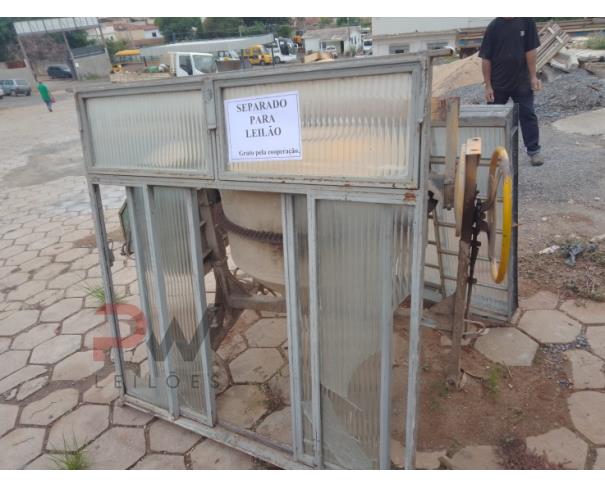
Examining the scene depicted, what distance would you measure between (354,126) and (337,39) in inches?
1240

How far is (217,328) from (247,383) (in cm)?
52

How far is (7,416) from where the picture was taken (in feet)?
8.89

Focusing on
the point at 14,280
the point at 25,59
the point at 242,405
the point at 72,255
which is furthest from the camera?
the point at 25,59

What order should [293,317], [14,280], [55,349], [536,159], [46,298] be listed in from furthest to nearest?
[536,159], [14,280], [46,298], [55,349], [293,317]

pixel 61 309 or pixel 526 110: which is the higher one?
pixel 526 110

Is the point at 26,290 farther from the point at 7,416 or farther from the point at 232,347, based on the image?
the point at 232,347

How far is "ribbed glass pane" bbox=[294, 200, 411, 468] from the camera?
1705 millimetres

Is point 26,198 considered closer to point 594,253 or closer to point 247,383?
point 247,383

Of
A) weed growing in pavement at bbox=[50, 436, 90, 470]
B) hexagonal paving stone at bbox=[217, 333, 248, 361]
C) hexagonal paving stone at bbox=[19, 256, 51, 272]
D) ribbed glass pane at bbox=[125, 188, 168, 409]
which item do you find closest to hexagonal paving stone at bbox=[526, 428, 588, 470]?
hexagonal paving stone at bbox=[217, 333, 248, 361]

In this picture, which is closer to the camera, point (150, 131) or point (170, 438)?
point (150, 131)

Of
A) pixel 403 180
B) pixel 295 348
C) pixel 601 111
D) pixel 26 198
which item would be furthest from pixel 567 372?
pixel 26 198

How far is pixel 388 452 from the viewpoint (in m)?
1.93

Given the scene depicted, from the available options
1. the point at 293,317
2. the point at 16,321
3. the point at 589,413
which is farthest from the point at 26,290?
the point at 589,413

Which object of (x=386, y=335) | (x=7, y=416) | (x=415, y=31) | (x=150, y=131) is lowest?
(x=7, y=416)
